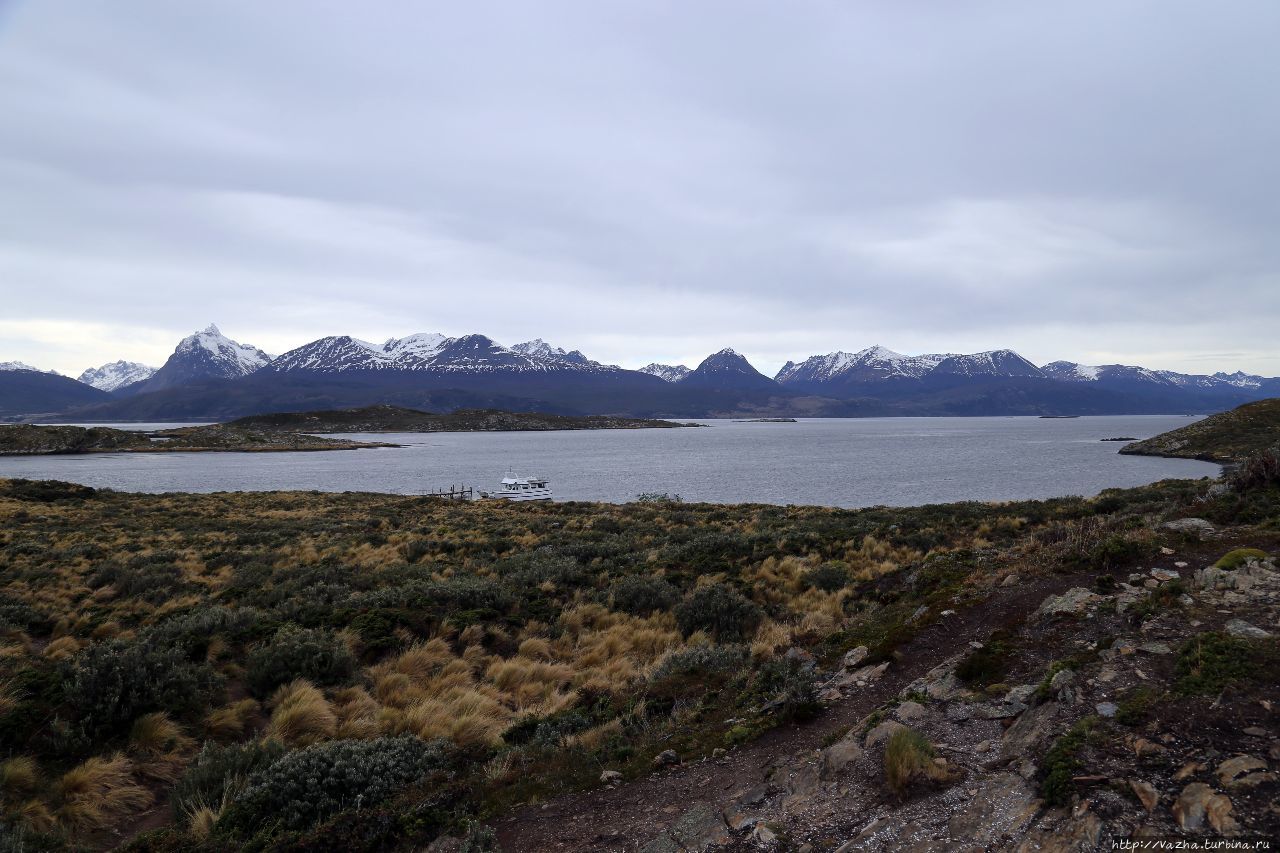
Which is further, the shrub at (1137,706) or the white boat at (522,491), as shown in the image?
the white boat at (522,491)

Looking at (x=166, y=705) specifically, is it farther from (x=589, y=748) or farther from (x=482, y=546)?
(x=482, y=546)

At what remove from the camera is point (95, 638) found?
11.0m

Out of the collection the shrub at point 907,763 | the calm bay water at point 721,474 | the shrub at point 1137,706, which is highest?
the shrub at point 1137,706

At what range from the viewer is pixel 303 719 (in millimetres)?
7852

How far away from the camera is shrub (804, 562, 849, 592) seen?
1462 centimetres

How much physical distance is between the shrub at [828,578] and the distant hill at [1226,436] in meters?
86.3

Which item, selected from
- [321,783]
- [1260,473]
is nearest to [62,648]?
[321,783]

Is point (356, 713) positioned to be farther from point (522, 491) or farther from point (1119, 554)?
point (522, 491)

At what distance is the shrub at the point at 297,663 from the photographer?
8.98 metres

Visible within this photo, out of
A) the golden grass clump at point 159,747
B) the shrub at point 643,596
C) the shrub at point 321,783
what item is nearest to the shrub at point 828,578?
the shrub at point 643,596

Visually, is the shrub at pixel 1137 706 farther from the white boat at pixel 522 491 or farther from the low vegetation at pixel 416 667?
the white boat at pixel 522 491

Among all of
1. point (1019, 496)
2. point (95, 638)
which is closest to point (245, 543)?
point (95, 638)

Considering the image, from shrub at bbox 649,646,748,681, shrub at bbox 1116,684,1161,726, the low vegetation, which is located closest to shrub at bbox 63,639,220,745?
the low vegetation

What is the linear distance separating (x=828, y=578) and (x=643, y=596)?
4.69 meters
